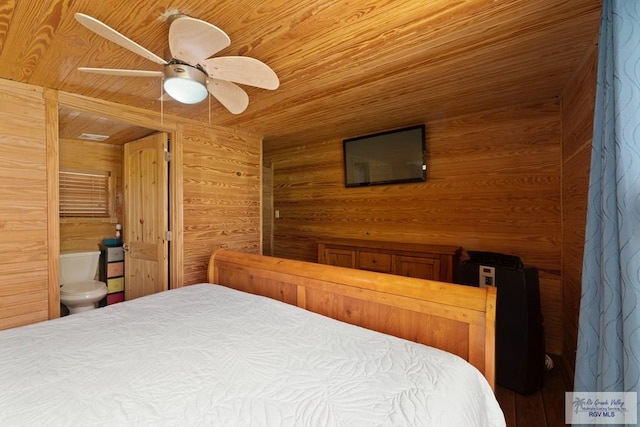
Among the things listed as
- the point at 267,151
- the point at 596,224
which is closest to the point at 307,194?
the point at 267,151

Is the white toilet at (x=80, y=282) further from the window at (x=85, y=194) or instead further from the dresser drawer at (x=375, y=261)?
the dresser drawer at (x=375, y=261)

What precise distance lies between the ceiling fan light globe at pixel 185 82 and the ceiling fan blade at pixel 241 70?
0.24 ft

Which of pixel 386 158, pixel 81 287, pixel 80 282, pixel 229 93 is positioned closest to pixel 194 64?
pixel 229 93

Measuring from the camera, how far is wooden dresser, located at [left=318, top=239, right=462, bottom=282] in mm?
2637

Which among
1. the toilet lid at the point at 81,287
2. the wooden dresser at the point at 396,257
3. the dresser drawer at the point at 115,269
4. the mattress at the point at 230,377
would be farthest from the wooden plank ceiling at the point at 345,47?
the dresser drawer at the point at 115,269

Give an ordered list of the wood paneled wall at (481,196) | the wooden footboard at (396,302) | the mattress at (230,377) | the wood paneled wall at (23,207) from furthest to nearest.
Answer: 1. the wood paneled wall at (481,196)
2. the wood paneled wall at (23,207)
3. the wooden footboard at (396,302)
4. the mattress at (230,377)

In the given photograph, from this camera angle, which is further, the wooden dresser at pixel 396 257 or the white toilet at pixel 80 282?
the white toilet at pixel 80 282

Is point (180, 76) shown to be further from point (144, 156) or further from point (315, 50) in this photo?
point (144, 156)

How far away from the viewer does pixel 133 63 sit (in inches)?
67.5

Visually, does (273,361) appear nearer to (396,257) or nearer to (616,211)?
(616,211)

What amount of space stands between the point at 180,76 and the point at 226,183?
1733 millimetres

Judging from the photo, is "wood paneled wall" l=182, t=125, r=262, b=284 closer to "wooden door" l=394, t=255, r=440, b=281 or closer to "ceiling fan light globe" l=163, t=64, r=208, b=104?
"ceiling fan light globe" l=163, t=64, r=208, b=104

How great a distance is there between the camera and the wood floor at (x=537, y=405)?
1752 mm

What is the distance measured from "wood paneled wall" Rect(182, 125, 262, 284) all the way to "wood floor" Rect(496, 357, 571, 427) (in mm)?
2629
